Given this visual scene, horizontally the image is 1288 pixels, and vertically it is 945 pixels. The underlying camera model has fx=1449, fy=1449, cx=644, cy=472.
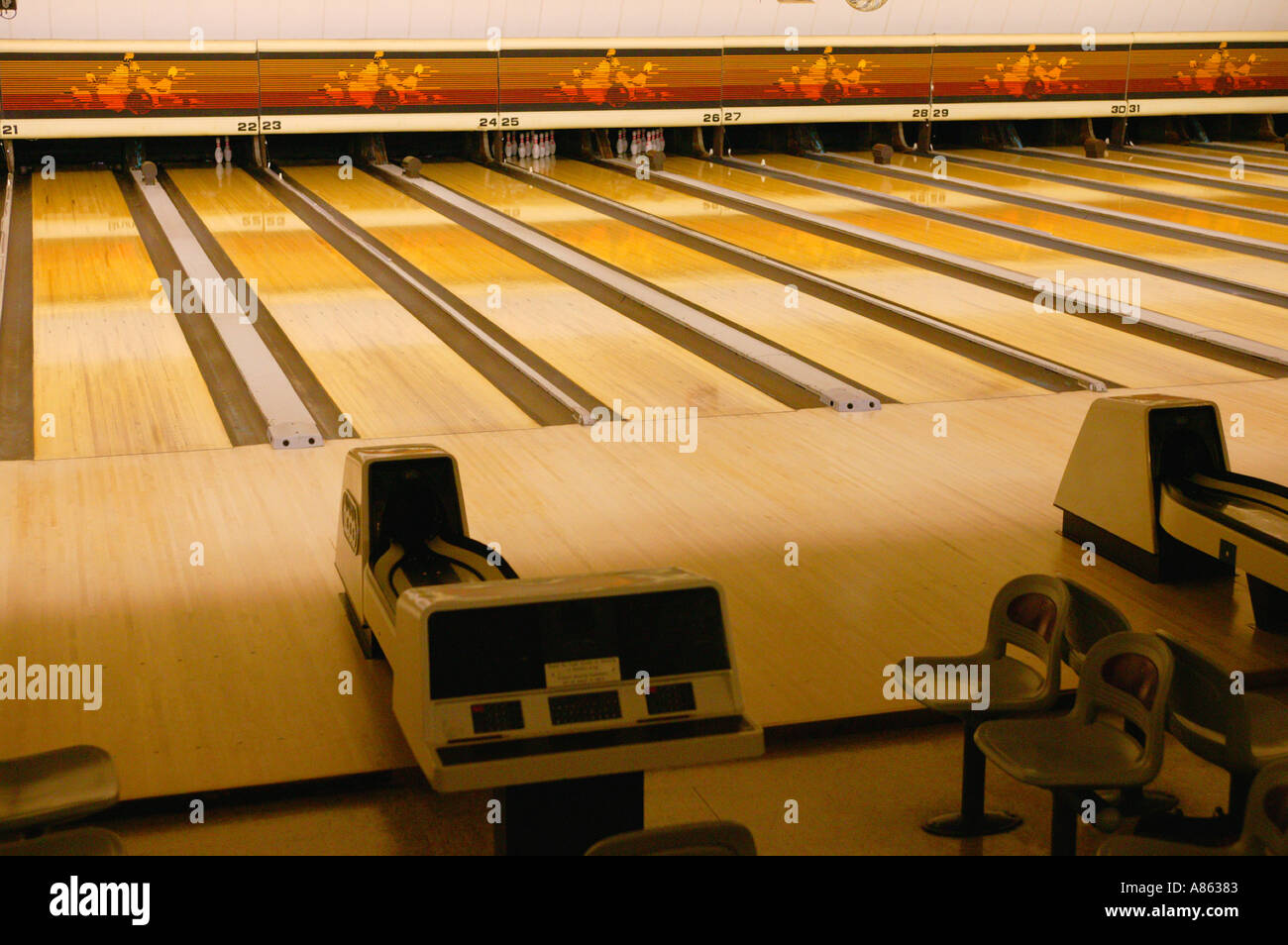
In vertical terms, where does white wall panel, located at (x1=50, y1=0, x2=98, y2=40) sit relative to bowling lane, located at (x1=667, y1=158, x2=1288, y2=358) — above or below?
above

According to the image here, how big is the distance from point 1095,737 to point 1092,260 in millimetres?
6974

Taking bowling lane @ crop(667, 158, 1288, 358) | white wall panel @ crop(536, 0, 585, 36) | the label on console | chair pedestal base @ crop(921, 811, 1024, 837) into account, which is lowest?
chair pedestal base @ crop(921, 811, 1024, 837)

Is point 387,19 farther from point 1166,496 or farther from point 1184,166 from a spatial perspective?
point 1166,496

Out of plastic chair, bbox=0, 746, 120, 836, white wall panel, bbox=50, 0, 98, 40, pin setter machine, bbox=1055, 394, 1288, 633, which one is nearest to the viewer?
plastic chair, bbox=0, 746, 120, 836

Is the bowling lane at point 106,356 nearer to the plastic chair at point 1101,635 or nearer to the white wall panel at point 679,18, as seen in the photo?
the plastic chair at point 1101,635

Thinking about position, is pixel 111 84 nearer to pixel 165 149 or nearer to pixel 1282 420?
pixel 165 149

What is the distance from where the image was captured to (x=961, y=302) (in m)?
8.13

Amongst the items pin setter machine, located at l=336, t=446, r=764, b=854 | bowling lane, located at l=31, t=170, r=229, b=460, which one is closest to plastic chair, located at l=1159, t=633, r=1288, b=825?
pin setter machine, located at l=336, t=446, r=764, b=854

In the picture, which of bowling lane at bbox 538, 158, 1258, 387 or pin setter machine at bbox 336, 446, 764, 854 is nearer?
pin setter machine at bbox 336, 446, 764, 854

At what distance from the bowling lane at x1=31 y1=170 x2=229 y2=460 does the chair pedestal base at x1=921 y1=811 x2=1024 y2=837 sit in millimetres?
3508

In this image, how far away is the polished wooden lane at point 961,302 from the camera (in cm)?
687

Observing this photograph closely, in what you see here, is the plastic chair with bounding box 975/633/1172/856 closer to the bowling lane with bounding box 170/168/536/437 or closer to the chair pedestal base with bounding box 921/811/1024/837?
the chair pedestal base with bounding box 921/811/1024/837

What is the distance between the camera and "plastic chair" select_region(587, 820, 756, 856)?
2117 millimetres
